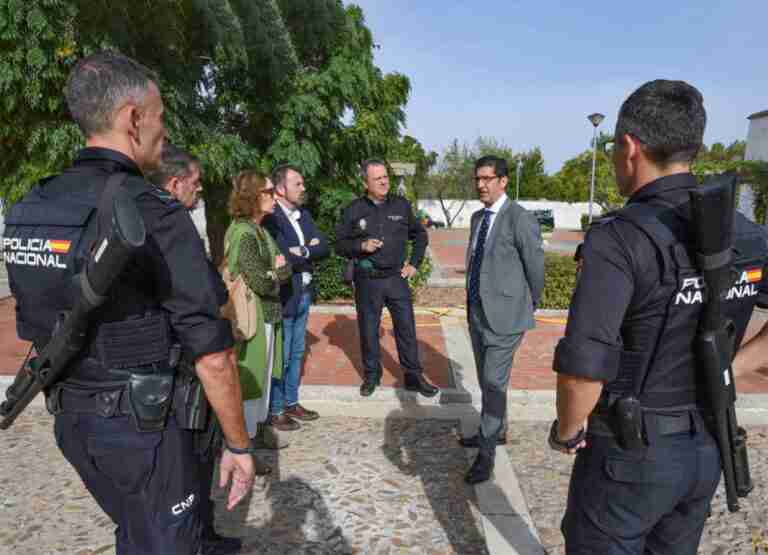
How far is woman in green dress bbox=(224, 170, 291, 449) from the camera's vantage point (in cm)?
365

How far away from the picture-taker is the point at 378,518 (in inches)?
133

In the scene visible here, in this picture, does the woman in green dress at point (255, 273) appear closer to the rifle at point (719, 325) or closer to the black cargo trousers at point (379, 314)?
the black cargo trousers at point (379, 314)

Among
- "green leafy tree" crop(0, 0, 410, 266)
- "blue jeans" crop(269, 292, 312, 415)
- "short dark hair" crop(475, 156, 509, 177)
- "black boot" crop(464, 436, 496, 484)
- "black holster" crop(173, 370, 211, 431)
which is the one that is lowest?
"black boot" crop(464, 436, 496, 484)

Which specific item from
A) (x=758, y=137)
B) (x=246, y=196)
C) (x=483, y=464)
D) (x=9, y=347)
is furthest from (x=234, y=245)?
(x=758, y=137)

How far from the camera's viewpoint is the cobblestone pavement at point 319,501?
123 inches

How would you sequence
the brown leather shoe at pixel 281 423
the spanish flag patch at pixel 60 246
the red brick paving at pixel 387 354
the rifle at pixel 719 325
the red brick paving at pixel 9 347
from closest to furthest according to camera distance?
the rifle at pixel 719 325, the spanish flag patch at pixel 60 246, the brown leather shoe at pixel 281 423, the red brick paving at pixel 387 354, the red brick paving at pixel 9 347

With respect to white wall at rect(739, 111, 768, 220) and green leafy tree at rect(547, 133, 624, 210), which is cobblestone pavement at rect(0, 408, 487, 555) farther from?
white wall at rect(739, 111, 768, 220)

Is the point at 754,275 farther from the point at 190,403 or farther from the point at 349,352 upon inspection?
the point at 349,352

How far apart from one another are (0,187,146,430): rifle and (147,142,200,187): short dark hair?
129 cm

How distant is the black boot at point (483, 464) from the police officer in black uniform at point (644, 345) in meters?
1.95

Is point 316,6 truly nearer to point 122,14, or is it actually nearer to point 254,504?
point 122,14

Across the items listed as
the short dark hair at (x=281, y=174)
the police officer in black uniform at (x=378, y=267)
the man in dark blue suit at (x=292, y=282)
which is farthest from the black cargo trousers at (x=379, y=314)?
the short dark hair at (x=281, y=174)

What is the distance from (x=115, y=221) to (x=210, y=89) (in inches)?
370

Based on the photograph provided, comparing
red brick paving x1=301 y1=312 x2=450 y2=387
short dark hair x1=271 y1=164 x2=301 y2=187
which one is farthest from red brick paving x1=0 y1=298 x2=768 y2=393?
short dark hair x1=271 y1=164 x2=301 y2=187
